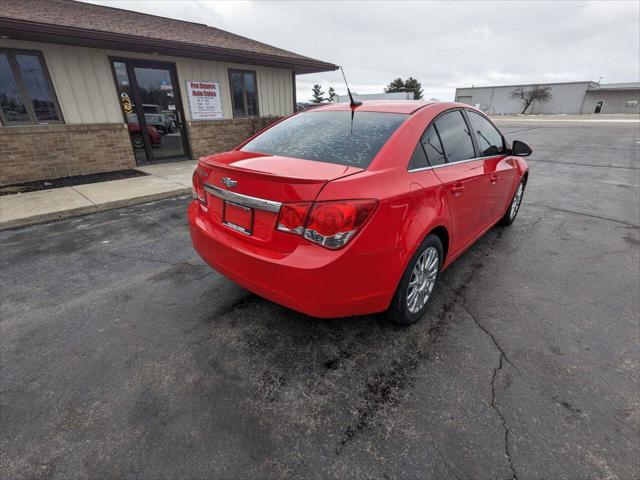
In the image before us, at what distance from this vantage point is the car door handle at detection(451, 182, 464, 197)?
260cm

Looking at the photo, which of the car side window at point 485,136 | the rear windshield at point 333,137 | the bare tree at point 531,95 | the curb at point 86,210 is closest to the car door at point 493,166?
the car side window at point 485,136

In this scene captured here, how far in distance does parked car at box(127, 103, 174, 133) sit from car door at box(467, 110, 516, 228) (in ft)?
28.1

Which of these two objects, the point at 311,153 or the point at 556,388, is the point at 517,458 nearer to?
the point at 556,388

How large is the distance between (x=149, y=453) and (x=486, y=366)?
6.79 ft

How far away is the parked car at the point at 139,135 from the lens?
29.1 ft

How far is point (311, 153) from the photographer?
7.55 feet

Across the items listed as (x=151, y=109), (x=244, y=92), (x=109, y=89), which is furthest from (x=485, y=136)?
(x=244, y=92)

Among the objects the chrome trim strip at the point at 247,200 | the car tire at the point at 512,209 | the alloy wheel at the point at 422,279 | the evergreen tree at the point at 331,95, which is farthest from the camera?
the evergreen tree at the point at 331,95

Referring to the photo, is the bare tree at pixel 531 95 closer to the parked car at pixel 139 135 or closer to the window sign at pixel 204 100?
the window sign at pixel 204 100

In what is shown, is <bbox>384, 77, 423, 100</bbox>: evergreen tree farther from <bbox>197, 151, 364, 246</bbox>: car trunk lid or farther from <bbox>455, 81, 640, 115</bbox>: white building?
<bbox>197, 151, 364, 246</bbox>: car trunk lid

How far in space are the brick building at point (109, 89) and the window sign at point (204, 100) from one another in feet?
0.09

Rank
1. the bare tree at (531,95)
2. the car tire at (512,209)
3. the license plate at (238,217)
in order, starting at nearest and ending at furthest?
the license plate at (238,217) → the car tire at (512,209) → the bare tree at (531,95)

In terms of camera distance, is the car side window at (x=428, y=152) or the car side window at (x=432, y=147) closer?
the car side window at (x=428, y=152)

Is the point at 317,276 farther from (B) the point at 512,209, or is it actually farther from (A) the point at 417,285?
(B) the point at 512,209
